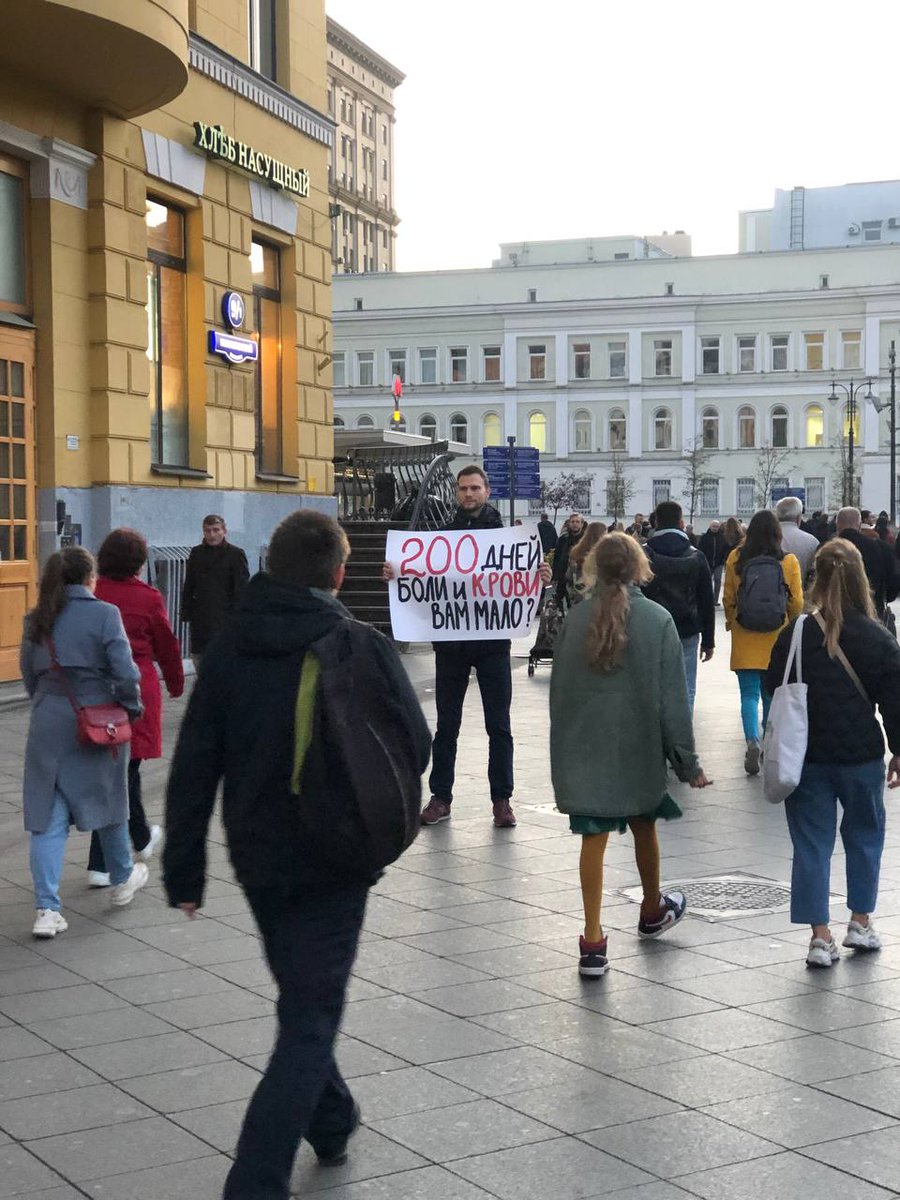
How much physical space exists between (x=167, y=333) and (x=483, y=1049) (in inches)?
566

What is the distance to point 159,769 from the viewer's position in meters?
12.2

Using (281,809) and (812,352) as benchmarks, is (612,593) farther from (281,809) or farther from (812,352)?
(812,352)

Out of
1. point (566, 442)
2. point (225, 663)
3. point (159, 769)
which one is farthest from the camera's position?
point (566, 442)

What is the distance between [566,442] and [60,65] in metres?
70.7

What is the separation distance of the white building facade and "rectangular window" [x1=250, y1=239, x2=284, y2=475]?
61163mm

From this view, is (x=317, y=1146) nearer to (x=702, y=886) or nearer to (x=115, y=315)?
(x=702, y=886)

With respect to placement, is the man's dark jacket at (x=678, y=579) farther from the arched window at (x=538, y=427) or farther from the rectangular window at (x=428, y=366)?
the rectangular window at (x=428, y=366)

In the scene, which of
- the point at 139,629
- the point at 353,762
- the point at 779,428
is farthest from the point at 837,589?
the point at 779,428

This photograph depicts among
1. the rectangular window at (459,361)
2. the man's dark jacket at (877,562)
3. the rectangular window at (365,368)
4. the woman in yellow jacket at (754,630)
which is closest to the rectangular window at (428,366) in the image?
the rectangular window at (459,361)

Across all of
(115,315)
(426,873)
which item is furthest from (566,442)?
(426,873)

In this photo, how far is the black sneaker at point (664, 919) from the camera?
6.95 metres

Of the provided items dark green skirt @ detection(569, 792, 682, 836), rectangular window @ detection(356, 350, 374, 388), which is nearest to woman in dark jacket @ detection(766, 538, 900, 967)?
dark green skirt @ detection(569, 792, 682, 836)

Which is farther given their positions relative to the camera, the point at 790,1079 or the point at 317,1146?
the point at 790,1079

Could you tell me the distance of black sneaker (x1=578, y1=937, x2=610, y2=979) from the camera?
638 centimetres
